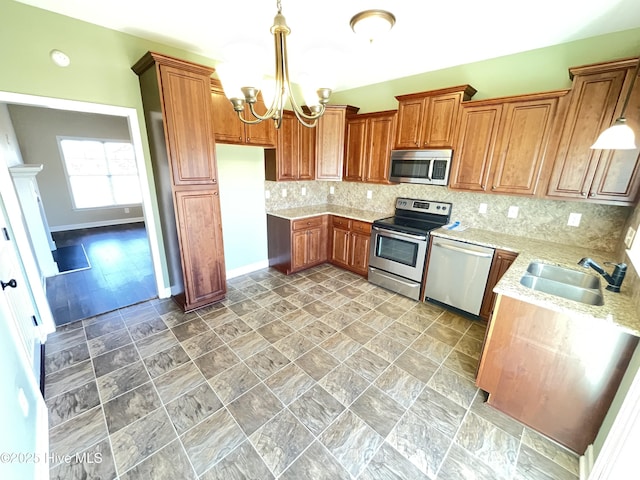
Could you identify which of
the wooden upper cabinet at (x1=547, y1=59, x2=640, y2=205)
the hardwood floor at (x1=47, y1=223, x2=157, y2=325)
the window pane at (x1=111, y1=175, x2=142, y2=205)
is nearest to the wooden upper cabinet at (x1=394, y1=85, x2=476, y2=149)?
the wooden upper cabinet at (x1=547, y1=59, x2=640, y2=205)

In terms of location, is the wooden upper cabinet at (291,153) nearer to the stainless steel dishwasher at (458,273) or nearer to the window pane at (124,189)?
the stainless steel dishwasher at (458,273)

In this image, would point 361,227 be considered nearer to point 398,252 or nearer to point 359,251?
point 359,251

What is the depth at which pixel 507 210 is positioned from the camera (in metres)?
2.99

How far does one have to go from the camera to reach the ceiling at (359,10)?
6.44 feet

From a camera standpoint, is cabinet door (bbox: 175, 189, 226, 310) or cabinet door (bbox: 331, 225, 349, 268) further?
cabinet door (bbox: 331, 225, 349, 268)

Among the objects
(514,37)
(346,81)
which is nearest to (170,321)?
(346,81)

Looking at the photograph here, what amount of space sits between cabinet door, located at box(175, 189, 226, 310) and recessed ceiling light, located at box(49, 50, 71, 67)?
138cm

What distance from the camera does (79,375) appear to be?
2.11 metres

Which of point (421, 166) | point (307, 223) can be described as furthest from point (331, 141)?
point (421, 166)

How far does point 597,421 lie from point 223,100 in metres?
4.11

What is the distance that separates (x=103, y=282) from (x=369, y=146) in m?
4.22

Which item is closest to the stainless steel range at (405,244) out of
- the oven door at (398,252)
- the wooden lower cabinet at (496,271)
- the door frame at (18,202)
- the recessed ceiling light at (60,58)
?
the oven door at (398,252)

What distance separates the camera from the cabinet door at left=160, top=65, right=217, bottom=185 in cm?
248

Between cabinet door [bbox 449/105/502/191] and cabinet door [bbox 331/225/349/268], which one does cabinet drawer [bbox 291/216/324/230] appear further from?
cabinet door [bbox 449/105/502/191]
